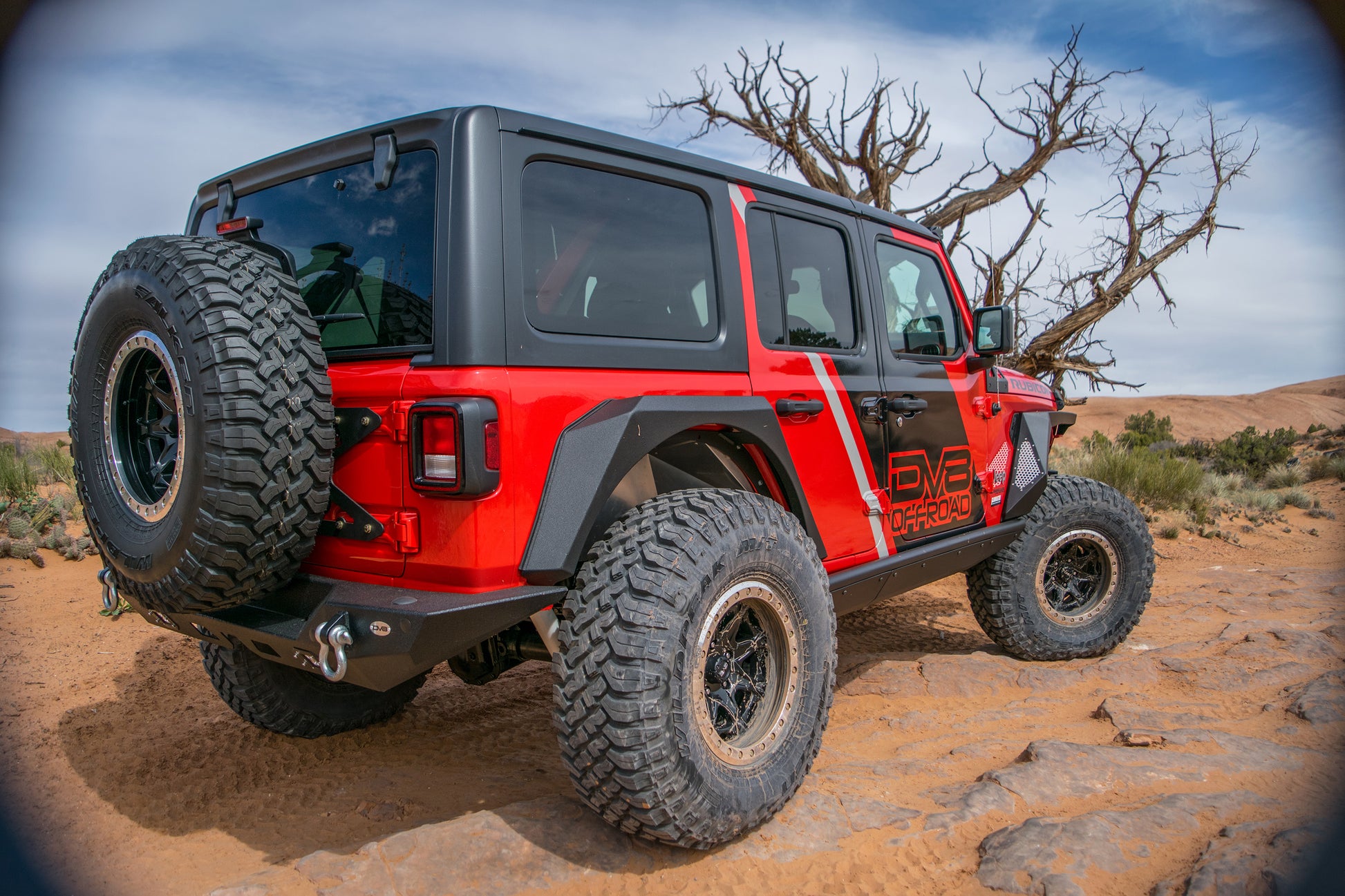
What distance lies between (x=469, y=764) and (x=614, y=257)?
7.16 ft

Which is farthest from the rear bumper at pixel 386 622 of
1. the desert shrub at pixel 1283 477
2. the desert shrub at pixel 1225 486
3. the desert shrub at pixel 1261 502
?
the desert shrub at pixel 1283 477

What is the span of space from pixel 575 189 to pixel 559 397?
0.70 m

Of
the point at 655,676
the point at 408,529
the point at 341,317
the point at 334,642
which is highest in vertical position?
the point at 341,317

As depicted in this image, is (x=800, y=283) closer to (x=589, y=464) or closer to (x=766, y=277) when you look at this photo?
(x=766, y=277)

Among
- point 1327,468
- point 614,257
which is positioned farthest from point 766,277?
point 1327,468

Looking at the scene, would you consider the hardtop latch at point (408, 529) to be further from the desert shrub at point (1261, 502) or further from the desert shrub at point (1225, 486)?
the desert shrub at point (1225, 486)

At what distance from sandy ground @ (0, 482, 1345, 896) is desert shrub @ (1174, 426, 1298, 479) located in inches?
424

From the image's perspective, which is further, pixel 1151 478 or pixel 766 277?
pixel 1151 478

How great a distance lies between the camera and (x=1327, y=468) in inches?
531

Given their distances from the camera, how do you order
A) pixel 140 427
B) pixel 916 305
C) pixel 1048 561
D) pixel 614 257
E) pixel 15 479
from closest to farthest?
pixel 140 427 < pixel 614 257 < pixel 916 305 < pixel 1048 561 < pixel 15 479

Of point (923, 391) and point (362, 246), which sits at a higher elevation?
point (362, 246)

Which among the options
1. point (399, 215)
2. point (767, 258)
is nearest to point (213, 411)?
point (399, 215)

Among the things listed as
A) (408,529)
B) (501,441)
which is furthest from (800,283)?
(408,529)

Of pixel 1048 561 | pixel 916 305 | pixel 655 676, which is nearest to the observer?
pixel 655 676
